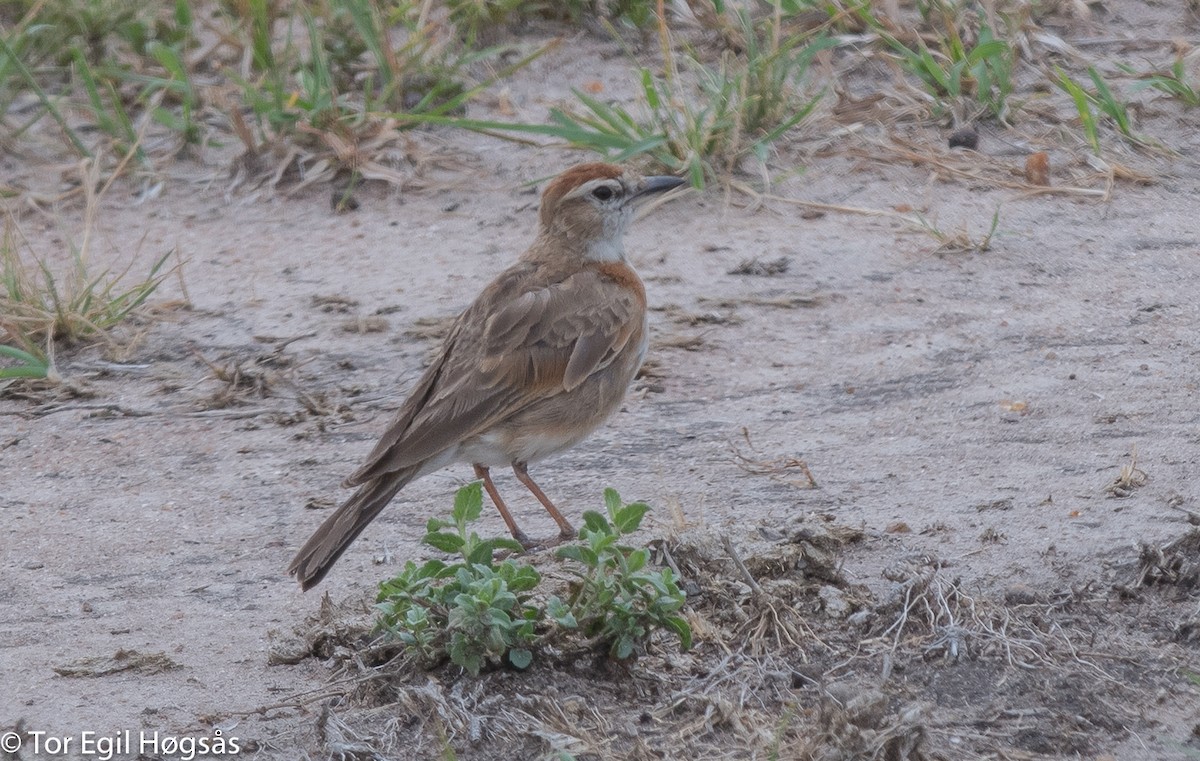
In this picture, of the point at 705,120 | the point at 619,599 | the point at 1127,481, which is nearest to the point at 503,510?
the point at 619,599

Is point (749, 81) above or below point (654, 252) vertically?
above

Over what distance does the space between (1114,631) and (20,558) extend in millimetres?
3518

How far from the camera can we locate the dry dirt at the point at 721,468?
13.4ft

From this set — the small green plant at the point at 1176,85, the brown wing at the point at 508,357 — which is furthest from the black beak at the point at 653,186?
the small green plant at the point at 1176,85

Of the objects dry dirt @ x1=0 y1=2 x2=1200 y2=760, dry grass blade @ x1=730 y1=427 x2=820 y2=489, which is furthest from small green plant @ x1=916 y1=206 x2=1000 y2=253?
dry grass blade @ x1=730 y1=427 x2=820 y2=489

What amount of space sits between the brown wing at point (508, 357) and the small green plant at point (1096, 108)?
3.27 meters

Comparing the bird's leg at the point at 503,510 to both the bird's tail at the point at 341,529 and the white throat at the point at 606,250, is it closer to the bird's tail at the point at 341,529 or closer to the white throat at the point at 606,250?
the bird's tail at the point at 341,529

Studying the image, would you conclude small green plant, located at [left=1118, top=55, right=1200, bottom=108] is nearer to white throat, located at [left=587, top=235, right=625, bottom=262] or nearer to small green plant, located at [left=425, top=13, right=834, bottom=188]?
small green plant, located at [left=425, top=13, right=834, bottom=188]

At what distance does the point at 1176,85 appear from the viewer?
809cm

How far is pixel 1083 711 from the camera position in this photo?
13.1 feet

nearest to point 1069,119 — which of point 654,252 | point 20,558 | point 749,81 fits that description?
point 749,81

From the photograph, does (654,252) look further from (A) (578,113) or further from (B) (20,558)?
(B) (20,558)

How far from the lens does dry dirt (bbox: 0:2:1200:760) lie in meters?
4.09

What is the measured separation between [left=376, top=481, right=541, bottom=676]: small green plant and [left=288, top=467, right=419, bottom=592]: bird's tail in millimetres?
458
